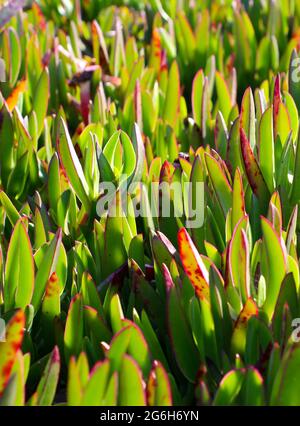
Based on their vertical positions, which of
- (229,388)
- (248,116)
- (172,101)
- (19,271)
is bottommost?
(229,388)

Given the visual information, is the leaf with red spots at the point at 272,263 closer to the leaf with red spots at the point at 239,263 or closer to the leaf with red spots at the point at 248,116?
the leaf with red spots at the point at 239,263

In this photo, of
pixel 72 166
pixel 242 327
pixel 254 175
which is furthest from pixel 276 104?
pixel 242 327

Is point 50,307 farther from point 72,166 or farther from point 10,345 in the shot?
point 72,166

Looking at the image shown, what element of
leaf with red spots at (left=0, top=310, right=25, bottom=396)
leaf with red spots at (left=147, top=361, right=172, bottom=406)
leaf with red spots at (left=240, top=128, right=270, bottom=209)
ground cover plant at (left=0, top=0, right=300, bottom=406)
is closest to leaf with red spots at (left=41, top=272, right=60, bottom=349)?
ground cover plant at (left=0, top=0, right=300, bottom=406)

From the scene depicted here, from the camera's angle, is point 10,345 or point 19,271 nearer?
point 10,345

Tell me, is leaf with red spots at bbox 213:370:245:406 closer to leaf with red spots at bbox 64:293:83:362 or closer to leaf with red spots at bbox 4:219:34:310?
leaf with red spots at bbox 64:293:83:362

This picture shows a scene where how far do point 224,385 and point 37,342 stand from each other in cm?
46

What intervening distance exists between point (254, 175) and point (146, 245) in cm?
27

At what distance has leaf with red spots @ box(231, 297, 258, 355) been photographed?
1.19m

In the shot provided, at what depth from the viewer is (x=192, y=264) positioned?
1.27m

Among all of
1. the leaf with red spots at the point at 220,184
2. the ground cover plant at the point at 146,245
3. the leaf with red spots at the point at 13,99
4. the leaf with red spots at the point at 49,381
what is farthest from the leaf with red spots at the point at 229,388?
the leaf with red spots at the point at 13,99

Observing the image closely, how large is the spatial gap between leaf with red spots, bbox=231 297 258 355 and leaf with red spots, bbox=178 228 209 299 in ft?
0.26

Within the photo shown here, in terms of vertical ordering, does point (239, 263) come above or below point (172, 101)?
below

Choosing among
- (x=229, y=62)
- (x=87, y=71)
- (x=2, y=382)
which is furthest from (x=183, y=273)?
(x=229, y=62)
